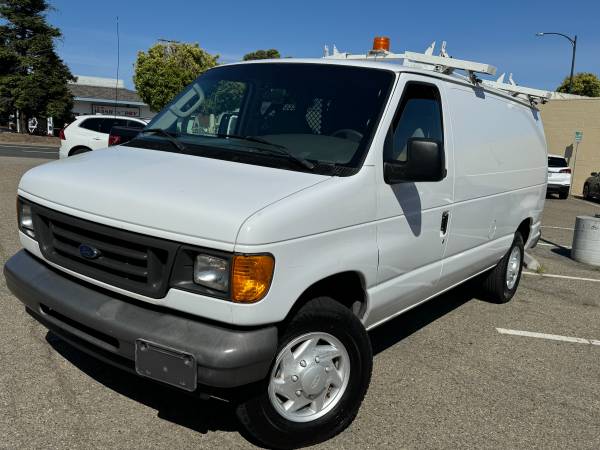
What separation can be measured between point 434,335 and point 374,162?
235cm

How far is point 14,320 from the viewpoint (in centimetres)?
448

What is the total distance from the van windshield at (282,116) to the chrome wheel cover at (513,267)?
3221mm

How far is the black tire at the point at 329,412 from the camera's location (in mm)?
2832

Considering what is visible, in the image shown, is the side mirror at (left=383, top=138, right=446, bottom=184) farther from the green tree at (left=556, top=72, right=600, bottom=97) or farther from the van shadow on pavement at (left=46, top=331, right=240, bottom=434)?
the green tree at (left=556, top=72, right=600, bottom=97)

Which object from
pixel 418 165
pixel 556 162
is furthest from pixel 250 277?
pixel 556 162

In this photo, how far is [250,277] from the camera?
8.25 ft

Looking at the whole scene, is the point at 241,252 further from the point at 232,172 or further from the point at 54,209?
the point at 54,209

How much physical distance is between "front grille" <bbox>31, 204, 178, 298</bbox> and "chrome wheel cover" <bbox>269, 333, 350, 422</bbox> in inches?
28.7

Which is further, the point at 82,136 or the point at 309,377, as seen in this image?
the point at 82,136

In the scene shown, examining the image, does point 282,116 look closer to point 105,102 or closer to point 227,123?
point 227,123

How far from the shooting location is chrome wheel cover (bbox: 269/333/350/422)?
2902 mm

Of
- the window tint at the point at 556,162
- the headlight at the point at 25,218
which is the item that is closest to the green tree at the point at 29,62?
the window tint at the point at 556,162

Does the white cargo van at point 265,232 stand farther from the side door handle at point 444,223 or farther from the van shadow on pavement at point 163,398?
the van shadow on pavement at point 163,398

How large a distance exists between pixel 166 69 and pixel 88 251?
39430 mm
